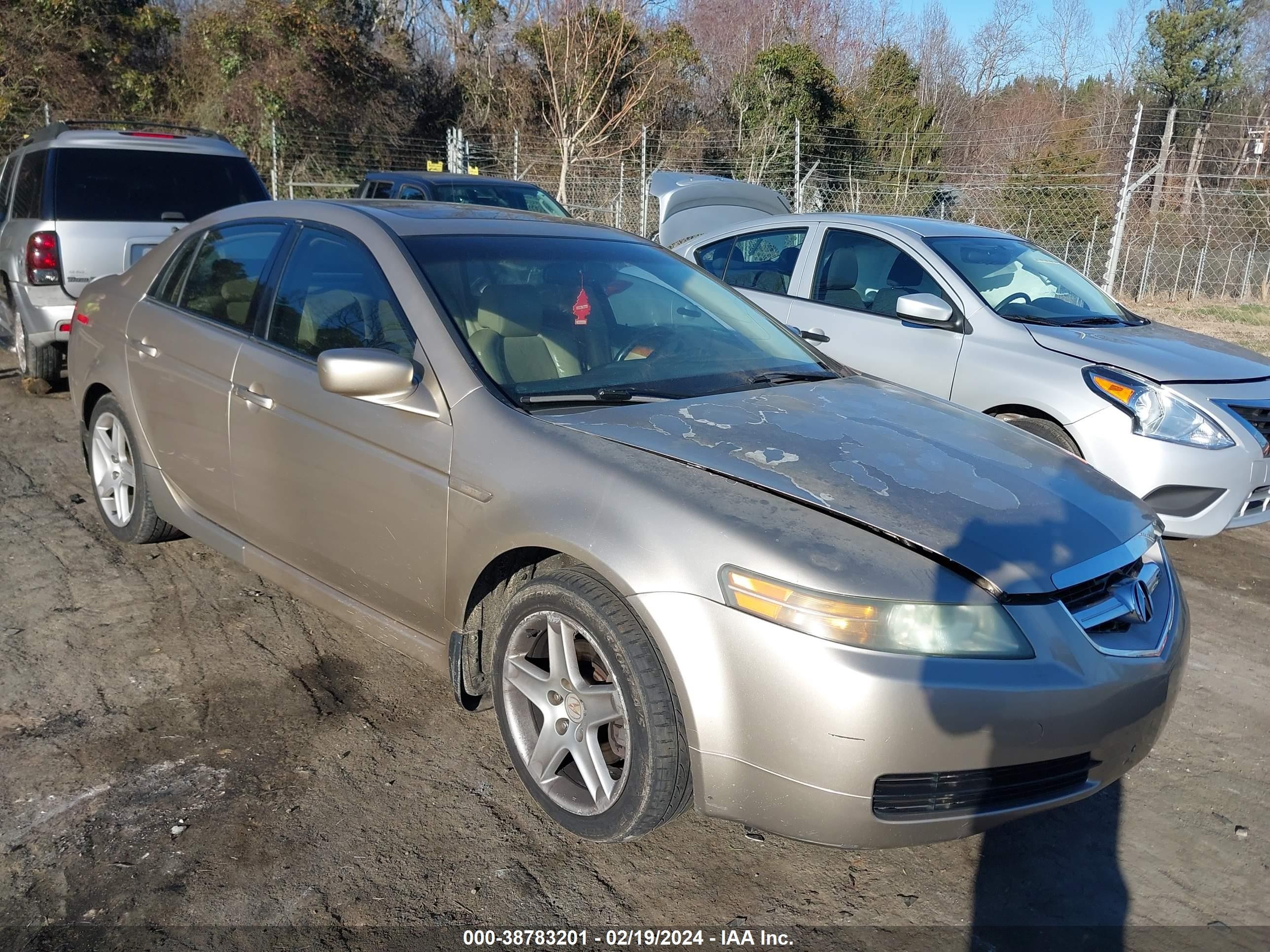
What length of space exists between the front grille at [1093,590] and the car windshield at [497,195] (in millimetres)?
8995

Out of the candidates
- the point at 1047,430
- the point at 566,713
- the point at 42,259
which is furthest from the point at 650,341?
the point at 42,259

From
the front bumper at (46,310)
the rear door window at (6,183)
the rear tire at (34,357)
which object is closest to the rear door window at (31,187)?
the rear door window at (6,183)

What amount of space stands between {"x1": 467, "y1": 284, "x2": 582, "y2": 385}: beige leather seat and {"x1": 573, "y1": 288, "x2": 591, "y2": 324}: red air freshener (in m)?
0.12

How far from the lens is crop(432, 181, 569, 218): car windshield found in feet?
36.3

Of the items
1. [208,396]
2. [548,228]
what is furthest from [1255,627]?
[208,396]

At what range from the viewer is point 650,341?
Answer: 360cm

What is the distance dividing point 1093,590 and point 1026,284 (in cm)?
380

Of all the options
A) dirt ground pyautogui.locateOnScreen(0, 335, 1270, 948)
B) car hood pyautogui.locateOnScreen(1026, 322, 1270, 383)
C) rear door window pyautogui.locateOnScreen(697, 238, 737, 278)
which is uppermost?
rear door window pyautogui.locateOnScreen(697, 238, 737, 278)

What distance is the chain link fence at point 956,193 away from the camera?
15.5 m

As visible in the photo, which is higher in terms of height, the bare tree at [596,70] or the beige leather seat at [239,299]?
the bare tree at [596,70]

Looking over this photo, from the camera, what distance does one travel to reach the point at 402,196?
1156 centimetres

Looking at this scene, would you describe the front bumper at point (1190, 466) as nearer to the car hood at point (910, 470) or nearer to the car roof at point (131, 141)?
the car hood at point (910, 470)

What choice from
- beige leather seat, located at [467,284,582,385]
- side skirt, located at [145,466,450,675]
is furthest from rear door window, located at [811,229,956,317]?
side skirt, located at [145,466,450,675]

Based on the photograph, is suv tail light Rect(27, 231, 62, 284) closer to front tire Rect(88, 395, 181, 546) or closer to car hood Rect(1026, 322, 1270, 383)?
front tire Rect(88, 395, 181, 546)
